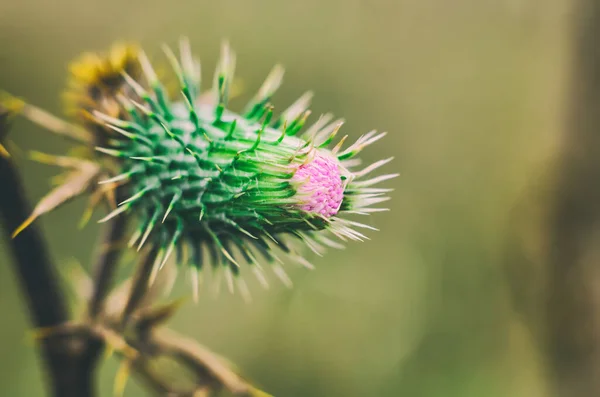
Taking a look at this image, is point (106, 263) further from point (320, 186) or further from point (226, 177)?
point (320, 186)

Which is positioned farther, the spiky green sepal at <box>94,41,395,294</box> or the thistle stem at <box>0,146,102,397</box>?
the thistle stem at <box>0,146,102,397</box>

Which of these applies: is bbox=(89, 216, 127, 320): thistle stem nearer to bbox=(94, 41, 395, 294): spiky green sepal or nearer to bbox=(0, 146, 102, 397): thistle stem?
bbox=(0, 146, 102, 397): thistle stem

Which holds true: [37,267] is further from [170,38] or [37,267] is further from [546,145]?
[546,145]

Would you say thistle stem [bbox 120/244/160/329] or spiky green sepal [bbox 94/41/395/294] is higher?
spiky green sepal [bbox 94/41/395/294]

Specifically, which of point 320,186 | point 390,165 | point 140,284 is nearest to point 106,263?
point 140,284

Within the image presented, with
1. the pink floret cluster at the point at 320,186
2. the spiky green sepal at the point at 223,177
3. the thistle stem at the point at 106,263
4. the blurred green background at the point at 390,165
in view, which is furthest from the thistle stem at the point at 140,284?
the blurred green background at the point at 390,165

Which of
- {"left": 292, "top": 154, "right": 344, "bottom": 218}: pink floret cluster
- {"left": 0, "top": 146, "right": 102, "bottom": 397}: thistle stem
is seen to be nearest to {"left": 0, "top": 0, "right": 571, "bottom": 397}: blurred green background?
{"left": 0, "top": 146, "right": 102, "bottom": 397}: thistle stem
